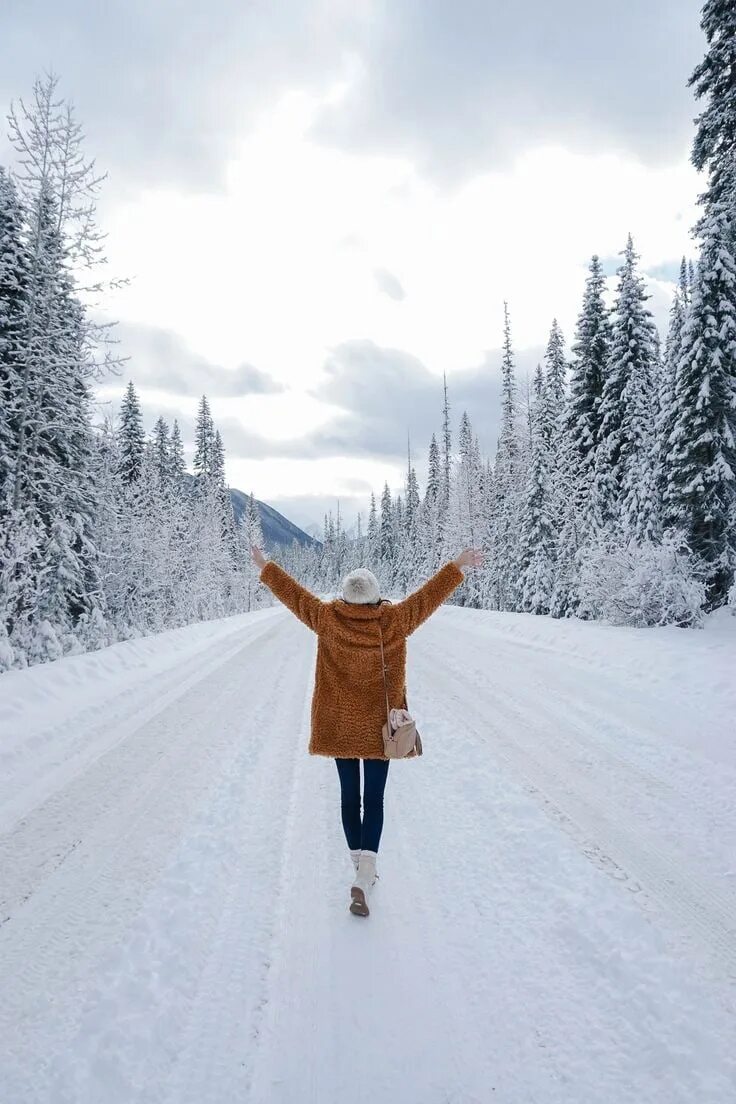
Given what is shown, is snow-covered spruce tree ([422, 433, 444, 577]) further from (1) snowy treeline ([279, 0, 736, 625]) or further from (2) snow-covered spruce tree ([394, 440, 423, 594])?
(1) snowy treeline ([279, 0, 736, 625])

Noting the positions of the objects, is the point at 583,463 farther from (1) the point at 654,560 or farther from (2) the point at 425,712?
(2) the point at 425,712

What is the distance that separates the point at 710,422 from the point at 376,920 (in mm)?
17070

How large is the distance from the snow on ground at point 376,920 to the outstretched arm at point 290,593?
1723 millimetres

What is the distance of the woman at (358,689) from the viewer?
148 inches

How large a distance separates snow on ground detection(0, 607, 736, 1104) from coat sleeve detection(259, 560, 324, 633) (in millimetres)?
1717

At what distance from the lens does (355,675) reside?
12.4 feet

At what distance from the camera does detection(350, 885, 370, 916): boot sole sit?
353cm

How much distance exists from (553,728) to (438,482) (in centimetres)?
6787

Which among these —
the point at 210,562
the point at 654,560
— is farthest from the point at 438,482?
the point at 654,560

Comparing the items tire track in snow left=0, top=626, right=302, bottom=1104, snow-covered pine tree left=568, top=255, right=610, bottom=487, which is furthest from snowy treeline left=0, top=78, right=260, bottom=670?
snow-covered pine tree left=568, top=255, right=610, bottom=487

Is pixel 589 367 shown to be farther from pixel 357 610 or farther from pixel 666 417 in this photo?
pixel 357 610

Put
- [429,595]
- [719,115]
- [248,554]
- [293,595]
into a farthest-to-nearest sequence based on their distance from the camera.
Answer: [248,554], [719,115], [293,595], [429,595]

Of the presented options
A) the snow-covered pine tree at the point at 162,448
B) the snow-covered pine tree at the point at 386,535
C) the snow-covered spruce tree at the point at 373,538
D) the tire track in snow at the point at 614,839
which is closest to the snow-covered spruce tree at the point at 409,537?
the snow-covered pine tree at the point at 386,535

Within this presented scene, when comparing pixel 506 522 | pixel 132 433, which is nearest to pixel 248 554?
pixel 132 433
